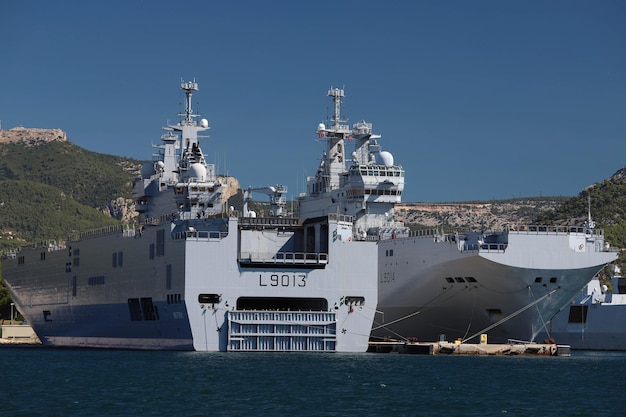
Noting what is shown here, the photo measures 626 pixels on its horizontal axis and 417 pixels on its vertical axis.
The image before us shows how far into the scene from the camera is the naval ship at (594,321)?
8956cm

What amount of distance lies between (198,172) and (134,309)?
35.7 ft

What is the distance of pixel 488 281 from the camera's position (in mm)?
71500

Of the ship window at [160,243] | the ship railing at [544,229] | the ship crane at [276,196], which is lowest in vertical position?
the ship window at [160,243]

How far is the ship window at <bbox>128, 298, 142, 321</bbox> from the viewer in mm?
71062

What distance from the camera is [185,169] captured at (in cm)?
8075

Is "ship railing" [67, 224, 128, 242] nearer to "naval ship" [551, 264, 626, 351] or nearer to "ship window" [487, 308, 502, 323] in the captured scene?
"ship window" [487, 308, 502, 323]

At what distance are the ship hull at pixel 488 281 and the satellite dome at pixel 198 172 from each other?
41.0 ft

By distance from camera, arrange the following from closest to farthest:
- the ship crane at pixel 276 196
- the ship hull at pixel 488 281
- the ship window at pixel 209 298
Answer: the ship window at pixel 209 298
the ship hull at pixel 488 281
the ship crane at pixel 276 196

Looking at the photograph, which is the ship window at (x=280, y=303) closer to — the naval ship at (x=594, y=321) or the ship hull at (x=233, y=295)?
the ship hull at (x=233, y=295)

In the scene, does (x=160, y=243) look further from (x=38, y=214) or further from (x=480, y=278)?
(x=38, y=214)

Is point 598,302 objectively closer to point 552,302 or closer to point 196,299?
point 552,302

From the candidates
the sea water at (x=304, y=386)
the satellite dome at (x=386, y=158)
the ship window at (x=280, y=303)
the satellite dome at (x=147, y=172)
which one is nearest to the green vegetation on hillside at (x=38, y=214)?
the satellite dome at (x=147, y=172)

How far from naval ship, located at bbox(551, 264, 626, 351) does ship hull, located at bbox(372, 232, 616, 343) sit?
1566cm

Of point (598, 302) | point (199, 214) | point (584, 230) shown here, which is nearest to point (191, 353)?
point (199, 214)
